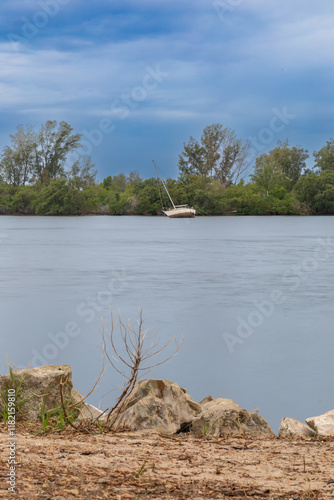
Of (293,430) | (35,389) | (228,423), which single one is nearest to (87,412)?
(35,389)

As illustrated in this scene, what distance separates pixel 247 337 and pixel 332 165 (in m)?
102

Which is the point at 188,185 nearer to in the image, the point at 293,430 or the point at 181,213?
the point at 181,213

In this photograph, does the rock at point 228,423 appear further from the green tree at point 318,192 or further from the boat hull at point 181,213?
the green tree at point 318,192

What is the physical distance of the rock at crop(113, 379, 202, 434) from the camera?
5633 mm

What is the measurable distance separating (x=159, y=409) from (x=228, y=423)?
0.59m

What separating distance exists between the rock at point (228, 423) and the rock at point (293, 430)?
20 cm

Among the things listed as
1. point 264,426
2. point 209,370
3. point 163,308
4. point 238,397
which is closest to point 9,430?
point 264,426

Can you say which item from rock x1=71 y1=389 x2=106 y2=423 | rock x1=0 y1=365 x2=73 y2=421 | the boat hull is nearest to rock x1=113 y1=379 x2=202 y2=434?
rock x1=71 y1=389 x2=106 y2=423

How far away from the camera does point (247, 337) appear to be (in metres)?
11.0

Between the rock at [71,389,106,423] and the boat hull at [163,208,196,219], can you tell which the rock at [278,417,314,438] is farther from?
the boat hull at [163,208,196,219]

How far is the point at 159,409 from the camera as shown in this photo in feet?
18.6

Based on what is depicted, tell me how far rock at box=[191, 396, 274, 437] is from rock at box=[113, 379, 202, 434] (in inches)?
5.4

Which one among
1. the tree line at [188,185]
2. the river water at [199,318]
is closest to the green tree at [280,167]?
the tree line at [188,185]

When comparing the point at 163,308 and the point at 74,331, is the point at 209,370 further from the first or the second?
the point at 163,308
